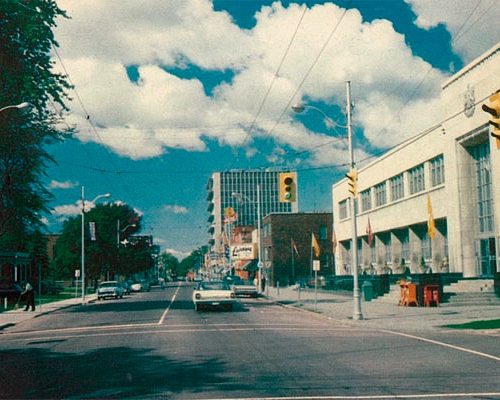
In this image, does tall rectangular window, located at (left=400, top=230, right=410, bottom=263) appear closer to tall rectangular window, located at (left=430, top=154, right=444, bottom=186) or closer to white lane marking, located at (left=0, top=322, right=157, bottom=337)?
tall rectangular window, located at (left=430, top=154, right=444, bottom=186)

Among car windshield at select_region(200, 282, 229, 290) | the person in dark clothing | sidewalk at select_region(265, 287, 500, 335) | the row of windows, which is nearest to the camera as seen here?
sidewalk at select_region(265, 287, 500, 335)

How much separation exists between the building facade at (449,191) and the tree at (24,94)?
20.8 m

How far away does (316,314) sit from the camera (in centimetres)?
3112

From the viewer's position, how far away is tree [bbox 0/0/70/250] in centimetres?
3300

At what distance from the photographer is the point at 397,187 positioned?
5806cm

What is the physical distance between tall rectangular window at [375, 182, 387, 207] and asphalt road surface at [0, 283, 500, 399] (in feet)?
135

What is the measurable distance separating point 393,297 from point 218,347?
22.9 metres

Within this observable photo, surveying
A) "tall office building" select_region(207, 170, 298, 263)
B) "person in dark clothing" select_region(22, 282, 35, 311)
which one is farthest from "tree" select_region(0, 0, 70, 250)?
"tall office building" select_region(207, 170, 298, 263)

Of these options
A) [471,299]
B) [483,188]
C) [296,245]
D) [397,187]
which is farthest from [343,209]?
[471,299]

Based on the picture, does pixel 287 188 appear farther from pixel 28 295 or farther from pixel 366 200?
pixel 366 200

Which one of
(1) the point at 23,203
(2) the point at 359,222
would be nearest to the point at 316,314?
(1) the point at 23,203

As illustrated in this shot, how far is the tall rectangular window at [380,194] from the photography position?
62219 mm

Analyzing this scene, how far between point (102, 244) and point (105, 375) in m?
68.2

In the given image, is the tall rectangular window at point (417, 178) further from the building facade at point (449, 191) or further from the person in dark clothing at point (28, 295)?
the person in dark clothing at point (28, 295)
